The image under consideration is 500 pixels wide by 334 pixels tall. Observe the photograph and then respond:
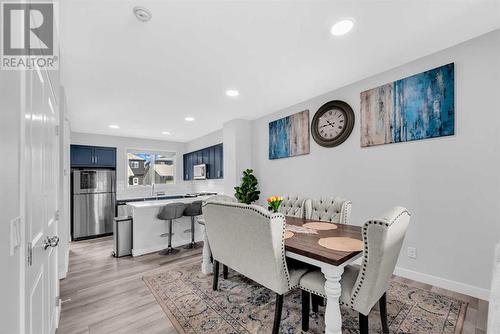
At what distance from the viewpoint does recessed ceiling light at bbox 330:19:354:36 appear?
1.86 m

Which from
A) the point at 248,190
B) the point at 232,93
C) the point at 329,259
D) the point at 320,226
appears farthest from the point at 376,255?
the point at 248,190

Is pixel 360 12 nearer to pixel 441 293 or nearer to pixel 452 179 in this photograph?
pixel 452 179

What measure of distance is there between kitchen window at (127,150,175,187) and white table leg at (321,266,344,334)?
6.30 metres

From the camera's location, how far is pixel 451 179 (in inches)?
88.4

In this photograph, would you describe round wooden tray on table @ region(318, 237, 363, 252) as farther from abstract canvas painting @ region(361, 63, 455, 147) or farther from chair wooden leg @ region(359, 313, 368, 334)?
abstract canvas painting @ region(361, 63, 455, 147)

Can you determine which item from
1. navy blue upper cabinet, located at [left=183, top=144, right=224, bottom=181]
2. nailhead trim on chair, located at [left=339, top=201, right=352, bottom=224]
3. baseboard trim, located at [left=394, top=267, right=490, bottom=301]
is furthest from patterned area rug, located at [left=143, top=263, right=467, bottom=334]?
navy blue upper cabinet, located at [left=183, top=144, right=224, bottom=181]

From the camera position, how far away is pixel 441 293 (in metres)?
2.19

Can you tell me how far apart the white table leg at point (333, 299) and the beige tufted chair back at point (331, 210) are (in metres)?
1.15

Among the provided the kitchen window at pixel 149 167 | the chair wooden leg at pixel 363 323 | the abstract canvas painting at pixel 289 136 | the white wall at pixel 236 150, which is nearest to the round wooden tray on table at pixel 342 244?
the chair wooden leg at pixel 363 323

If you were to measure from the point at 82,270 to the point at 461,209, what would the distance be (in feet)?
14.9

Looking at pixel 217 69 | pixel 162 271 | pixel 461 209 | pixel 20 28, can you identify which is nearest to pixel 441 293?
pixel 461 209

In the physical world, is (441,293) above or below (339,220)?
below

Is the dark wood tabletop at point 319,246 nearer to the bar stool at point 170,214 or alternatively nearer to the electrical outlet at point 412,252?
the electrical outlet at point 412,252

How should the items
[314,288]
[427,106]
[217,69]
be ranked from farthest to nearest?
[217,69], [427,106], [314,288]
